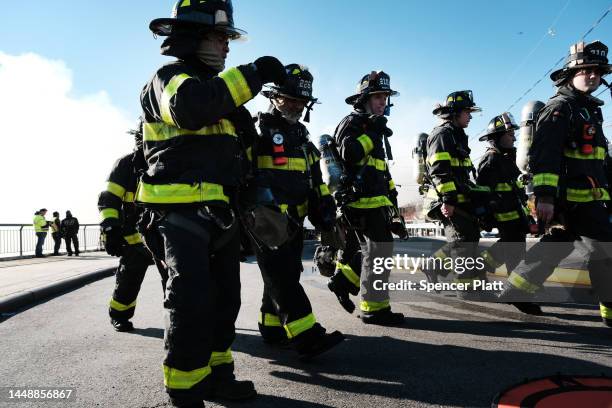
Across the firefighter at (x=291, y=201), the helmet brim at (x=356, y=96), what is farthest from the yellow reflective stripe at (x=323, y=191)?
the helmet brim at (x=356, y=96)

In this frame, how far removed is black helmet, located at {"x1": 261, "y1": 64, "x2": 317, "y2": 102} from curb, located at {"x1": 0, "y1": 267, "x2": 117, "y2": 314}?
4174 mm

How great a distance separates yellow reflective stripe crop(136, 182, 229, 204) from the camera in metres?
2.28

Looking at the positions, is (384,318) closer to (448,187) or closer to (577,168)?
(448,187)

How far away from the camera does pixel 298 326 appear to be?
3.14 m

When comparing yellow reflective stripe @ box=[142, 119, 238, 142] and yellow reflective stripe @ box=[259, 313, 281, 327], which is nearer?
yellow reflective stripe @ box=[142, 119, 238, 142]

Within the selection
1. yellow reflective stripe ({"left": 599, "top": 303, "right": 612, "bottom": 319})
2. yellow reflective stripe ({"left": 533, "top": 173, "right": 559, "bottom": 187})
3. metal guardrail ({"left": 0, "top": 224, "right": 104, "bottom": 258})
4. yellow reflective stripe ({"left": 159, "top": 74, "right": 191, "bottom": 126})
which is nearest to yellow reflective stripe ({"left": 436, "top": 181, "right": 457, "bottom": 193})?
yellow reflective stripe ({"left": 533, "top": 173, "right": 559, "bottom": 187})

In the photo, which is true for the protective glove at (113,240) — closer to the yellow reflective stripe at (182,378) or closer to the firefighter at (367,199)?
the yellow reflective stripe at (182,378)

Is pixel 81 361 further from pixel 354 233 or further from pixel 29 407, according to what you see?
pixel 354 233

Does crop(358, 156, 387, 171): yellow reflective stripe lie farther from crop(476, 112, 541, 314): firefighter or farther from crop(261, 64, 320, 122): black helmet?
crop(476, 112, 541, 314): firefighter

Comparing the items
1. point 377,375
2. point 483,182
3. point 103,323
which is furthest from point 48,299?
point 483,182

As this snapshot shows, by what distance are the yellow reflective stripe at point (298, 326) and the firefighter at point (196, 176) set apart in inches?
23.4

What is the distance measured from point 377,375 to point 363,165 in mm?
2237

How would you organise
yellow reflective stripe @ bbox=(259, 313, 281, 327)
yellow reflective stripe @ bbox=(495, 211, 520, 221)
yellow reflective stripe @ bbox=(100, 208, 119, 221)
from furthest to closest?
yellow reflective stripe @ bbox=(495, 211, 520, 221) < yellow reflective stripe @ bbox=(100, 208, 119, 221) < yellow reflective stripe @ bbox=(259, 313, 281, 327)

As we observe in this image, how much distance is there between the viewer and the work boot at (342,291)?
4.46m
